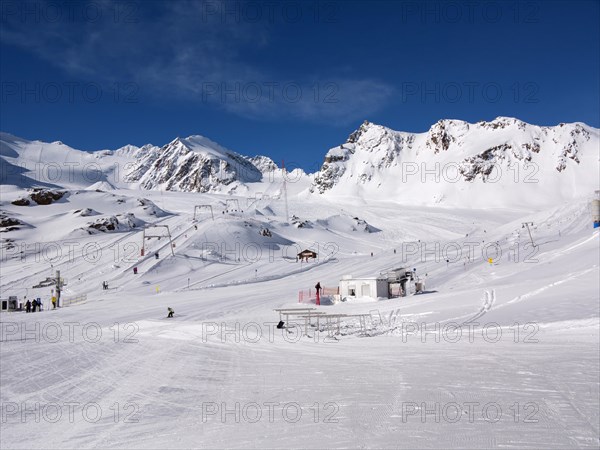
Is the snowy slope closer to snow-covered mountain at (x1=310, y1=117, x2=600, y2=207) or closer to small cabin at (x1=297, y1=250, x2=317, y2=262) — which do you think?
small cabin at (x1=297, y1=250, x2=317, y2=262)

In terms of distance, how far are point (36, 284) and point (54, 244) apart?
22.5 meters

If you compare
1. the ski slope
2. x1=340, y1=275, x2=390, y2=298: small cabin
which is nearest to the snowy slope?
the ski slope

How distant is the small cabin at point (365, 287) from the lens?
103ft

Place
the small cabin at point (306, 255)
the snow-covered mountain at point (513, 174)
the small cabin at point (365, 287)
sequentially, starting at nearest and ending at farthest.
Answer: the small cabin at point (365, 287)
the small cabin at point (306, 255)
the snow-covered mountain at point (513, 174)

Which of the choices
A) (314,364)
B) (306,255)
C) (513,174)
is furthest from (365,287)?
(513,174)

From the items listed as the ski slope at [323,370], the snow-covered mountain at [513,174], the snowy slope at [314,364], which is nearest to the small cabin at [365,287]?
the snowy slope at [314,364]

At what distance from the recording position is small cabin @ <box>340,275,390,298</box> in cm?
3150

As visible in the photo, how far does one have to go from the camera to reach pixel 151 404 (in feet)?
23.3

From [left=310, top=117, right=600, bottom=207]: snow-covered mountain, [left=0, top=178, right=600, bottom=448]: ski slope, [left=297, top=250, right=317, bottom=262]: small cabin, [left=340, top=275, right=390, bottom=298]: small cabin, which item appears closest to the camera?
[left=0, top=178, right=600, bottom=448]: ski slope

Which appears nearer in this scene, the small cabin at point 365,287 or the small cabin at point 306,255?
the small cabin at point 365,287

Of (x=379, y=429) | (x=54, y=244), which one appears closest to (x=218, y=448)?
(x=379, y=429)

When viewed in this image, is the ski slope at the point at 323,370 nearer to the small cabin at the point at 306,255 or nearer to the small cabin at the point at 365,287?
the small cabin at the point at 365,287

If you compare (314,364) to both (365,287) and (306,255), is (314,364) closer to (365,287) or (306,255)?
(365,287)

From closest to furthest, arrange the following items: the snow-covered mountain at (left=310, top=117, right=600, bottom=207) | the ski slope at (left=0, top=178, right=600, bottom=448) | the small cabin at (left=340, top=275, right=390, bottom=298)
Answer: the ski slope at (left=0, top=178, right=600, bottom=448) < the small cabin at (left=340, top=275, right=390, bottom=298) < the snow-covered mountain at (left=310, top=117, right=600, bottom=207)
